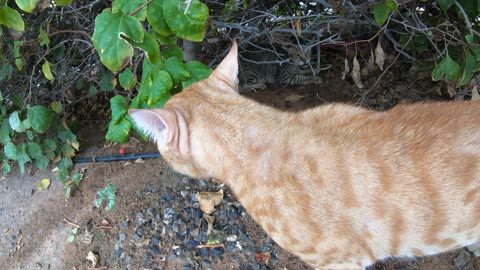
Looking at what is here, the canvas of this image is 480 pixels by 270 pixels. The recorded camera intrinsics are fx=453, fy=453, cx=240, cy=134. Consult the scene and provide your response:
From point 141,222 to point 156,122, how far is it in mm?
1479

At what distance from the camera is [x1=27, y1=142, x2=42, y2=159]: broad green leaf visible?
11.2 ft

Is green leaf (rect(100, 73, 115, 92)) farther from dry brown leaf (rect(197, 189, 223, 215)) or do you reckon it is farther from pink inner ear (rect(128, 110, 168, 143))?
pink inner ear (rect(128, 110, 168, 143))

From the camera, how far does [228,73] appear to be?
2330 millimetres

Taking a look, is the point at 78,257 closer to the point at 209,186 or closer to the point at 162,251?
the point at 162,251

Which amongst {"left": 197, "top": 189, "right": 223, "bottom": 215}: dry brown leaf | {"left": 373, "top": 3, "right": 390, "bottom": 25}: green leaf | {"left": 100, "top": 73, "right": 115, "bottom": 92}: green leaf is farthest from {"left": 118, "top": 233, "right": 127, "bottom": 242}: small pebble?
{"left": 373, "top": 3, "right": 390, "bottom": 25}: green leaf

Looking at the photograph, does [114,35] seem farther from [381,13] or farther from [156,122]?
[381,13]

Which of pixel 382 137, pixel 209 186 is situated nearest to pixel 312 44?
pixel 209 186

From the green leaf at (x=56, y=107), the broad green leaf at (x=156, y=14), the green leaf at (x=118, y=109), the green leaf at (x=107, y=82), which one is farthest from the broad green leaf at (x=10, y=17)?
the green leaf at (x=56, y=107)

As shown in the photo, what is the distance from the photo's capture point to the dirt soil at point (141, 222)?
116 inches

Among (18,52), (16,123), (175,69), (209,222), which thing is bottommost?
(209,222)

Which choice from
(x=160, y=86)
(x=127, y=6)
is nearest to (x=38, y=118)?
(x=160, y=86)

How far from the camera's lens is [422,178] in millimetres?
1919

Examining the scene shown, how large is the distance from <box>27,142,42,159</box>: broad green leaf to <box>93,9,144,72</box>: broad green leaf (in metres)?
2.00

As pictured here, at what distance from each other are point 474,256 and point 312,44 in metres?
1.83
